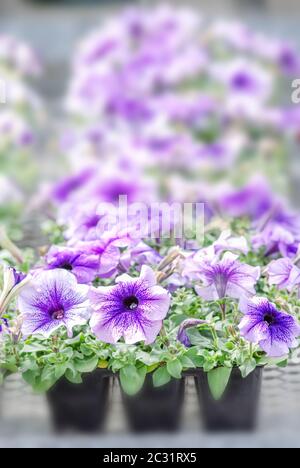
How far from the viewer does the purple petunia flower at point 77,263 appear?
3.02ft

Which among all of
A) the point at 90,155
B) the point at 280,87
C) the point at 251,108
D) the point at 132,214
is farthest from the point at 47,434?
the point at 280,87

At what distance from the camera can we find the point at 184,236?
1064mm

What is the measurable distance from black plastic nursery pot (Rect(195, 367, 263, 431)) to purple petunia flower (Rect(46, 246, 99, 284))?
16cm

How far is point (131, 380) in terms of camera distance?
82 centimetres

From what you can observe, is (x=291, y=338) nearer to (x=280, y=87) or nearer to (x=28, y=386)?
(x=28, y=386)

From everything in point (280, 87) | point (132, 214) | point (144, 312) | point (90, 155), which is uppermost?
point (280, 87)

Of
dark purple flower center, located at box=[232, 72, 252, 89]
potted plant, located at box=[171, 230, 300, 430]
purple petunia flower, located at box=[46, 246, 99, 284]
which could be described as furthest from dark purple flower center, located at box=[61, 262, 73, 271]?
dark purple flower center, located at box=[232, 72, 252, 89]

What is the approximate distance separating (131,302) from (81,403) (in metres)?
0.10

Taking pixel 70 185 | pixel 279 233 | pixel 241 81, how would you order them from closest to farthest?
pixel 279 233 → pixel 70 185 → pixel 241 81

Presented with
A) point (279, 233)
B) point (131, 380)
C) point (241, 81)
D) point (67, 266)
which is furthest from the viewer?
point (241, 81)

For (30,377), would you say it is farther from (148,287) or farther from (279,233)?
(279,233)

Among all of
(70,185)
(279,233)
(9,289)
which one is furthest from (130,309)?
(70,185)

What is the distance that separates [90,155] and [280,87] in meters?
0.89

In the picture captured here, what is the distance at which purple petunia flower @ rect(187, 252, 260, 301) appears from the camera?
0.87m
